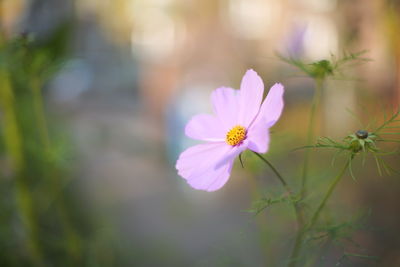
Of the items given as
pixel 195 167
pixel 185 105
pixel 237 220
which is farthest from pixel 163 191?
pixel 195 167

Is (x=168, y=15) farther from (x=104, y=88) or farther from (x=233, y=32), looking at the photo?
(x=104, y=88)

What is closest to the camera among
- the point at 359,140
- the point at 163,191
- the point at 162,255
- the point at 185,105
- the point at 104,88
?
the point at 359,140

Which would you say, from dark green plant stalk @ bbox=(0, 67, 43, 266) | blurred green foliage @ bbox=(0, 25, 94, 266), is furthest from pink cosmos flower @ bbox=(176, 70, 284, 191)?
dark green plant stalk @ bbox=(0, 67, 43, 266)

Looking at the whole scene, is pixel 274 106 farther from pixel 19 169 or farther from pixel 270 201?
pixel 19 169

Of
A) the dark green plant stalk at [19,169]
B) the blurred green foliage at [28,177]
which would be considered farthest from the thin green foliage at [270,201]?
the dark green plant stalk at [19,169]

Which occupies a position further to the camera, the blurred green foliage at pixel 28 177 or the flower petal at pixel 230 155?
the blurred green foliage at pixel 28 177

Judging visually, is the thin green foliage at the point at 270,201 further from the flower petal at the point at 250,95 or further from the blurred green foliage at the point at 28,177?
the blurred green foliage at the point at 28,177
